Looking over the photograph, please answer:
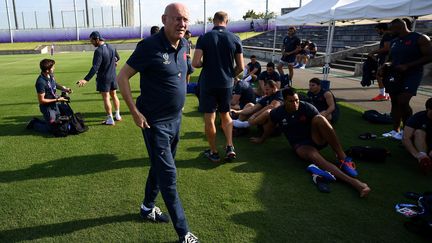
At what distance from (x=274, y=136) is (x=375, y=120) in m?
2.36

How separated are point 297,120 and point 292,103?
11.2 inches

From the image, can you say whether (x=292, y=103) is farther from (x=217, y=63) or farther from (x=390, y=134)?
(x=390, y=134)

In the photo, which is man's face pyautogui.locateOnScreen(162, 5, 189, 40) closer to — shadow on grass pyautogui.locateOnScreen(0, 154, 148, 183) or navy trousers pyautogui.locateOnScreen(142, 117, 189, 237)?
navy trousers pyautogui.locateOnScreen(142, 117, 189, 237)

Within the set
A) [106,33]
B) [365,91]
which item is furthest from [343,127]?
[106,33]

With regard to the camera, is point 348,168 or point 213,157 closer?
point 348,168

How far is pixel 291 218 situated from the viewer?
10.8 ft

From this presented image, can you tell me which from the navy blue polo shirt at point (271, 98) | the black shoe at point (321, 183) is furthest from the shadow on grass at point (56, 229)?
the navy blue polo shirt at point (271, 98)

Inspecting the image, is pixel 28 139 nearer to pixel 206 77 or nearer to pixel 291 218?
pixel 206 77

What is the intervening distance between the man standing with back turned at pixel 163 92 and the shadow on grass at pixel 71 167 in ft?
6.66

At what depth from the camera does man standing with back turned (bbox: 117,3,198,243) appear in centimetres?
260

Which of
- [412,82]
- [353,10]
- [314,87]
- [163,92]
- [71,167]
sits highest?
[353,10]

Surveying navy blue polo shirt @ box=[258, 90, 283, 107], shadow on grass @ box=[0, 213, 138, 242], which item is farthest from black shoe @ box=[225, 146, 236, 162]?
shadow on grass @ box=[0, 213, 138, 242]

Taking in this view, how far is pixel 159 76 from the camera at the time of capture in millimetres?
2678

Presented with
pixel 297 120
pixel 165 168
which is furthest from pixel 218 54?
pixel 165 168
